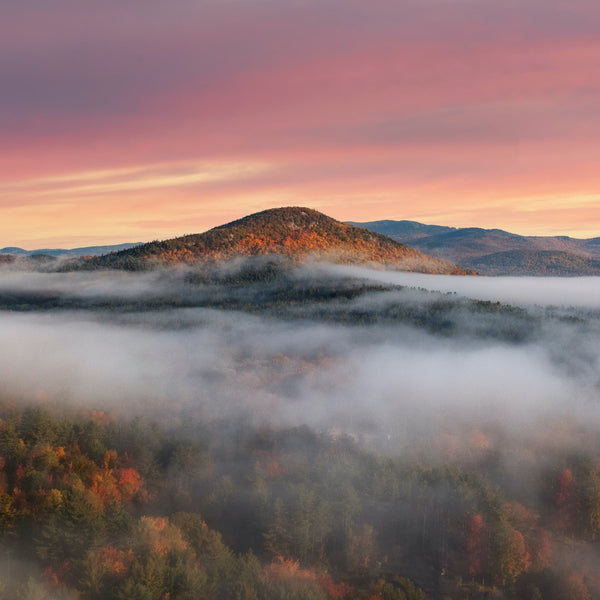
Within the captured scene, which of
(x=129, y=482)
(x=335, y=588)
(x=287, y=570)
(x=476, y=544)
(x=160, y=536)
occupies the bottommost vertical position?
(x=335, y=588)

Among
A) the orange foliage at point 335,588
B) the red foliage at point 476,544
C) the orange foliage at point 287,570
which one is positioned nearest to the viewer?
the orange foliage at point 287,570

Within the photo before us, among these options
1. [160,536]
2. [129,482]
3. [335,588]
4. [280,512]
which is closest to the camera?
[160,536]

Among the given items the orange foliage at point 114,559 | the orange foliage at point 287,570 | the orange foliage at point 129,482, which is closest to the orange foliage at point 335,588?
the orange foliage at point 287,570

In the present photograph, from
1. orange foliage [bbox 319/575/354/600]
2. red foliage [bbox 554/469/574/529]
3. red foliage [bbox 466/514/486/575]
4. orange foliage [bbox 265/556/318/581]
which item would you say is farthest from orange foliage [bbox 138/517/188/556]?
red foliage [bbox 554/469/574/529]

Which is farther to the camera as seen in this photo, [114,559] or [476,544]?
[476,544]

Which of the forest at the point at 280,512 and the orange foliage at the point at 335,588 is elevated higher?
the forest at the point at 280,512

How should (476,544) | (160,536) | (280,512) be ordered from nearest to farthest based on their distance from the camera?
(160,536) < (280,512) < (476,544)

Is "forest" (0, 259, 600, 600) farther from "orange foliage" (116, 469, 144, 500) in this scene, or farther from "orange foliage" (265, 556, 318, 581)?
"orange foliage" (265, 556, 318, 581)

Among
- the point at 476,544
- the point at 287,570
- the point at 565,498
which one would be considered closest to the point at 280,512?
the point at 287,570

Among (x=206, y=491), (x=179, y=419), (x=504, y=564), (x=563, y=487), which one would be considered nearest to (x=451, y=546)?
(x=504, y=564)

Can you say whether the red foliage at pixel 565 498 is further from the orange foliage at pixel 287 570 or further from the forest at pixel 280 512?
the orange foliage at pixel 287 570

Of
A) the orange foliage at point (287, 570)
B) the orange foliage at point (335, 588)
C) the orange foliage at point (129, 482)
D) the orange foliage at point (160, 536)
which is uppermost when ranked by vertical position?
the orange foliage at point (160, 536)

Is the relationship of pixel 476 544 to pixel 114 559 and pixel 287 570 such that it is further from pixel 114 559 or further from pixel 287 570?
pixel 114 559
